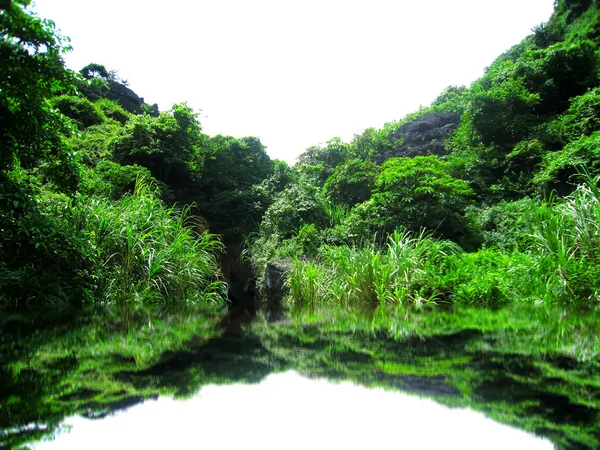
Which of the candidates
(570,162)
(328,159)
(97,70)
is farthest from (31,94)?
(97,70)

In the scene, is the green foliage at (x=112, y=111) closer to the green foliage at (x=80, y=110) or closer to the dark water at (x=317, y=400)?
the green foliage at (x=80, y=110)

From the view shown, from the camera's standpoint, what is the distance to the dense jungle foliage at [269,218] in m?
2.73

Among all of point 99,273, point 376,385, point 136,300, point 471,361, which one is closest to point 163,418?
point 376,385

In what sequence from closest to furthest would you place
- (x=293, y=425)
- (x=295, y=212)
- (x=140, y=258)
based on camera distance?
(x=293, y=425) < (x=140, y=258) < (x=295, y=212)

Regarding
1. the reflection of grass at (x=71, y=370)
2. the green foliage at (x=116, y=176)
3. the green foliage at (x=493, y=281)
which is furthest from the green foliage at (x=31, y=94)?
the green foliage at (x=493, y=281)

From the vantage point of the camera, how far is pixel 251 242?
10.7 meters

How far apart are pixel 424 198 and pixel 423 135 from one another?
884 cm

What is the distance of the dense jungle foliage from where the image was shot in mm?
2727

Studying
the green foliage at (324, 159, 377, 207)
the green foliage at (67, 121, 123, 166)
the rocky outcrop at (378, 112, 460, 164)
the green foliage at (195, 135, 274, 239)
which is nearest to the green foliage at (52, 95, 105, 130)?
the green foliage at (67, 121, 123, 166)

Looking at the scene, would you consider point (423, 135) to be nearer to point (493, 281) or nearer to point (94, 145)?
point (493, 281)

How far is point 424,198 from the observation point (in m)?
8.11

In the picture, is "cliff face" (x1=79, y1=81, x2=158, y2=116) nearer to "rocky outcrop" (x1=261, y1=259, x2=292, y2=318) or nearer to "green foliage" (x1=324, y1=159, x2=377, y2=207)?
"green foliage" (x1=324, y1=159, x2=377, y2=207)

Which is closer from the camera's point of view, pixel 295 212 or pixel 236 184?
pixel 295 212

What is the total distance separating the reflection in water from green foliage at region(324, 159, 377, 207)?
10309mm
